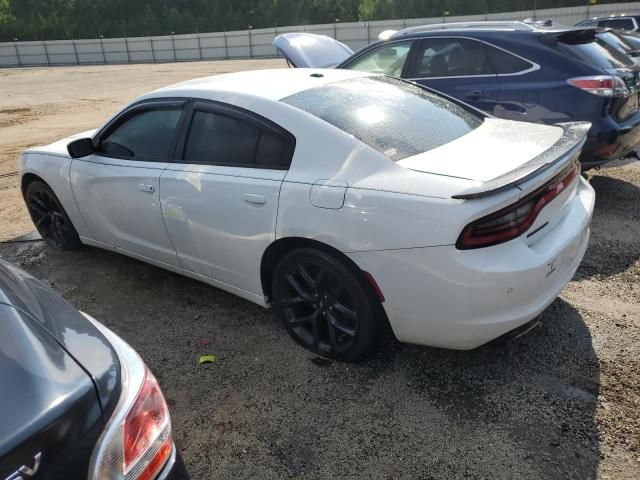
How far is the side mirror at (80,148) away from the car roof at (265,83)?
699 mm

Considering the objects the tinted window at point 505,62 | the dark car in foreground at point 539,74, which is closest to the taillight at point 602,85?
the dark car in foreground at point 539,74

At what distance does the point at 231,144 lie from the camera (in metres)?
3.18

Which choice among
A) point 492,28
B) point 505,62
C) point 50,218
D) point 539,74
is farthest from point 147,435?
point 492,28

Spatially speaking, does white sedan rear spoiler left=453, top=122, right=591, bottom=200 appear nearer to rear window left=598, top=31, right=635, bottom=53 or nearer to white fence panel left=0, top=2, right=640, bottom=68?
rear window left=598, top=31, right=635, bottom=53

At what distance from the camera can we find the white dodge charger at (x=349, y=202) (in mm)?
2367

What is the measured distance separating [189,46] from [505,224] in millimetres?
43486

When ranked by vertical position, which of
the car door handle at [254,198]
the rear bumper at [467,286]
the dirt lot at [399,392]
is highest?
the car door handle at [254,198]

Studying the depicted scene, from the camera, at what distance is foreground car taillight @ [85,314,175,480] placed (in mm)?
1414

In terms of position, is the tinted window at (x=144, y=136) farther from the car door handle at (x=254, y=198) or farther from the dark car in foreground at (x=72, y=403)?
the dark car in foreground at (x=72, y=403)

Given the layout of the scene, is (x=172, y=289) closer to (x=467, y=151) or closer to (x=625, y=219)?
(x=467, y=151)

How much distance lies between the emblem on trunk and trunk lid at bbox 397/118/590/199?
5.92ft

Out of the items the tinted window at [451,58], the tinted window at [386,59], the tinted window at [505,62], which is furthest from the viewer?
the tinted window at [386,59]

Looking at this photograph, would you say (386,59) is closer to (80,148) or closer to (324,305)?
(80,148)

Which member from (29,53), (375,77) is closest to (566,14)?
(375,77)
